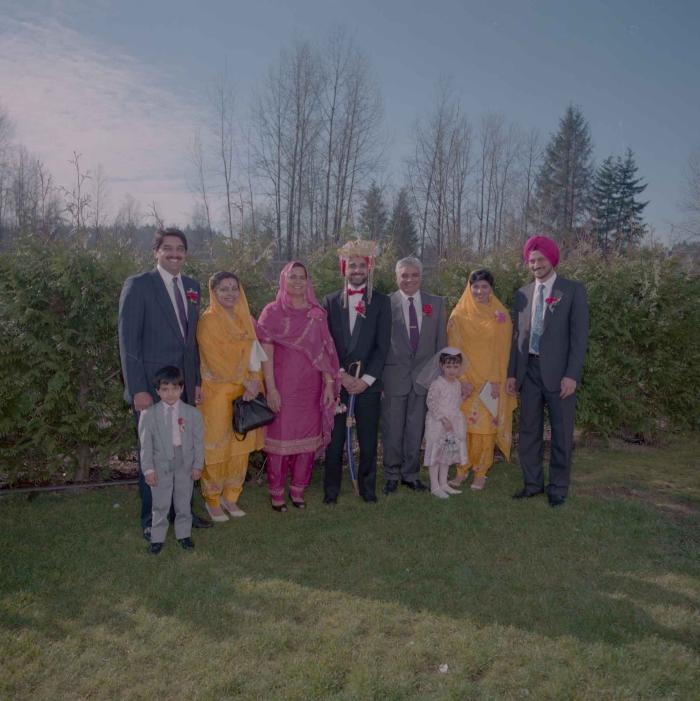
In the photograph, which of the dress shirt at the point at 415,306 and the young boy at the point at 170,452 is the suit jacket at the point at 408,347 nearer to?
the dress shirt at the point at 415,306

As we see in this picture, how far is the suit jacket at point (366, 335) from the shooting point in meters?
5.29

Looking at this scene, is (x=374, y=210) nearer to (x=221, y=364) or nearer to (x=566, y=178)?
(x=566, y=178)

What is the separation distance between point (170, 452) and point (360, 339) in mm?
1840

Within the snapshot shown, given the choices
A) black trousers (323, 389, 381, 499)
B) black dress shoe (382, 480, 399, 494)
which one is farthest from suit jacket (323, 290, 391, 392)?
black dress shoe (382, 480, 399, 494)

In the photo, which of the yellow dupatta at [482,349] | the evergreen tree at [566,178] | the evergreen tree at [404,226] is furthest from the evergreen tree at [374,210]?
the yellow dupatta at [482,349]

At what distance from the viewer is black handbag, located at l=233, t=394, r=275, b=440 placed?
4.75 metres

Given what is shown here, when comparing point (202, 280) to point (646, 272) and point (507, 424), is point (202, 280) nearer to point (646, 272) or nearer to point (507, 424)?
point (507, 424)

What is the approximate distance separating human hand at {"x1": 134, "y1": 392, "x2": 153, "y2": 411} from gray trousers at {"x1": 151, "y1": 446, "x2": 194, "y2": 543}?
371mm

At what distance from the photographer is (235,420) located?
4824 millimetres

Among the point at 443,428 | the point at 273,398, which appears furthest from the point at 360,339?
the point at 443,428

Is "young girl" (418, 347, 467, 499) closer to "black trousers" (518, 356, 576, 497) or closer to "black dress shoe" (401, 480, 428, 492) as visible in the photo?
"black dress shoe" (401, 480, 428, 492)

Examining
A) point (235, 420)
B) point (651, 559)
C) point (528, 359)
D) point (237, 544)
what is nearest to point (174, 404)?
point (235, 420)

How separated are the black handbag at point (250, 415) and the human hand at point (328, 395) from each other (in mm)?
516

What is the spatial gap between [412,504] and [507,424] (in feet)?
4.13
